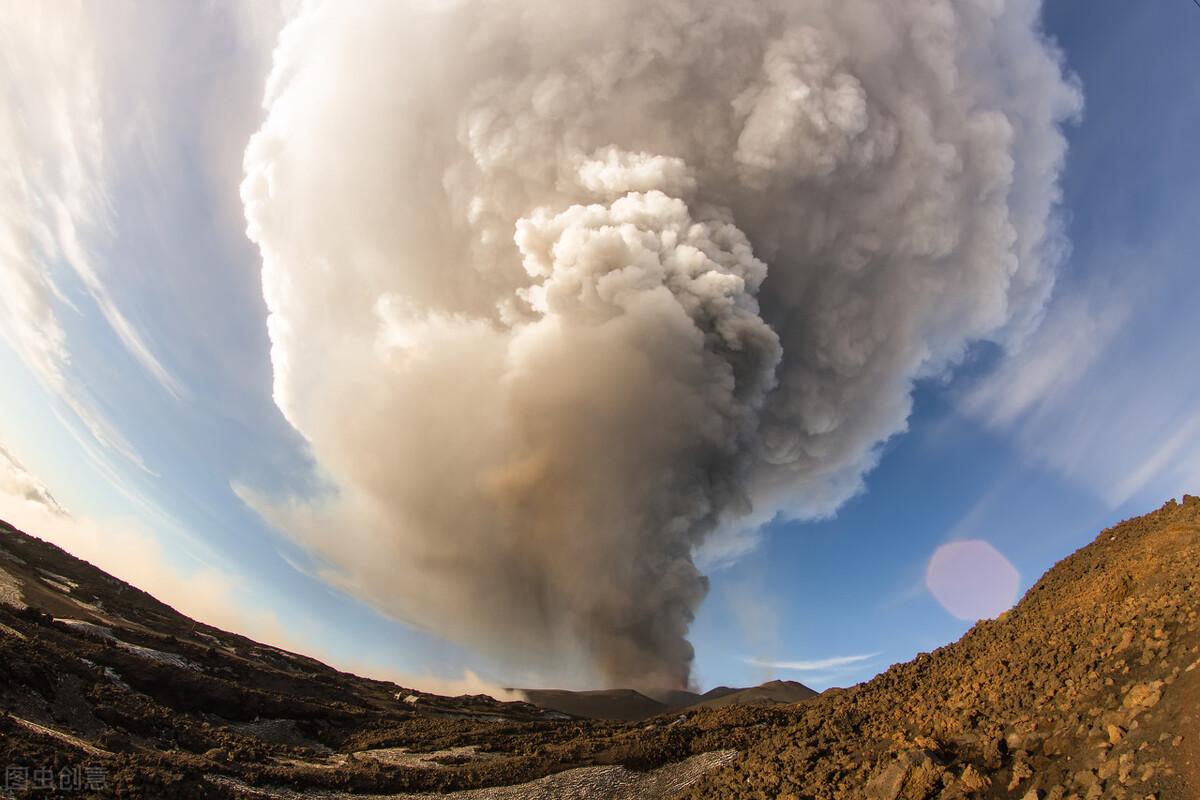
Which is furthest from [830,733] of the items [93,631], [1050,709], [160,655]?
[93,631]

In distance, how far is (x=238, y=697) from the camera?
108 ft

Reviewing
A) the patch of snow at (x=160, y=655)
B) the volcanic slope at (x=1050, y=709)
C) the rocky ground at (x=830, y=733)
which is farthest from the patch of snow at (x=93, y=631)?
the volcanic slope at (x=1050, y=709)

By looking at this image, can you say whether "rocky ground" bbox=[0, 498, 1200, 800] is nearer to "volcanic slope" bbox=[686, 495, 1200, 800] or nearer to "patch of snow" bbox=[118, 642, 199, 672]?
"volcanic slope" bbox=[686, 495, 1200, 800]

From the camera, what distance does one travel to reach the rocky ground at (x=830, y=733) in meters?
11.2

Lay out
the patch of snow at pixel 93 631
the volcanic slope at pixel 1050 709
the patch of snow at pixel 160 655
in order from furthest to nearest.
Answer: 1. the patch of snow at pixel 93 631
2. the patch of snow at pixel 160 655
3. the volcanic slope at pixel 1050 709

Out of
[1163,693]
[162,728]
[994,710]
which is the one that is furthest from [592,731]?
[1163,693]

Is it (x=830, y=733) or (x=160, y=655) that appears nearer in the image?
(x=830, y=733)

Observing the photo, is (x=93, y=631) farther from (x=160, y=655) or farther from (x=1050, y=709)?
(x=1050, y=709)

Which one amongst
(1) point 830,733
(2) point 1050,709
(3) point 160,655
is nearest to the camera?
(2) point 1050,709

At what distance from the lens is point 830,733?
17.0 meters

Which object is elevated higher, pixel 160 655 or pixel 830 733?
pixel 830 733

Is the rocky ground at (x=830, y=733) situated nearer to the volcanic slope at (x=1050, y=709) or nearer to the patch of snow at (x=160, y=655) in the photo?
the volcanic slope at (x=1050, y=709)

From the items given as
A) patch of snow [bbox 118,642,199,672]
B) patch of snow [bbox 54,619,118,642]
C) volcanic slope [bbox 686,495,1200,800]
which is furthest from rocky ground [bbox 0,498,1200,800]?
patch of snow [bbox 54,619,118,642]

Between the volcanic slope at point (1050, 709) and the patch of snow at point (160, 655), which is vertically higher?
the volcanic slope at point (1050, 709)
